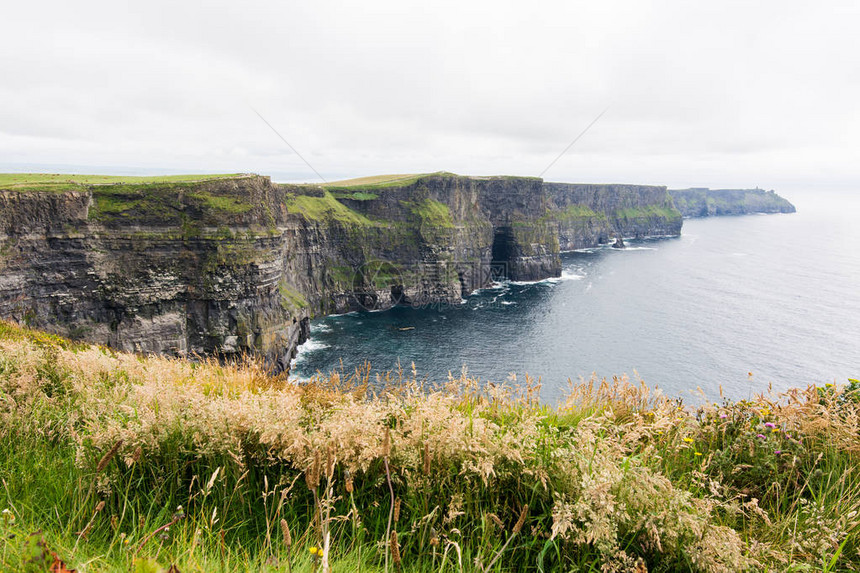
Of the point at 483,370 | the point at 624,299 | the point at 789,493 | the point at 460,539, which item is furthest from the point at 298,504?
the point at 624,299

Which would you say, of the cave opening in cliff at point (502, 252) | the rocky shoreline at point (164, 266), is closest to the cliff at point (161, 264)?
the rocky shoreline at point (164, 266)

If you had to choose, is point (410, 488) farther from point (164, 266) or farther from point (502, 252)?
point (502, 252)

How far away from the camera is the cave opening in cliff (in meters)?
117

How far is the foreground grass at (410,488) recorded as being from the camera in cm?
326

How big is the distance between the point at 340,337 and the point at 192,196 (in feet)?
98.6

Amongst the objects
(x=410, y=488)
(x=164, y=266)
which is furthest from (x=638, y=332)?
(x=410, y=488)

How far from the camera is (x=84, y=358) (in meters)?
6.93

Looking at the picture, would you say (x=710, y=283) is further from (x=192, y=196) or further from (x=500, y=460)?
(x=500, y=460)

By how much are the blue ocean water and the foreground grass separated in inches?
928

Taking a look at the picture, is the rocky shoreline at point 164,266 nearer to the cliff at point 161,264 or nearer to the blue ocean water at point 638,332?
the cliff at point 161,264

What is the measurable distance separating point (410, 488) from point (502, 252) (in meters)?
119

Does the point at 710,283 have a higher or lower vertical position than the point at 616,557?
lower

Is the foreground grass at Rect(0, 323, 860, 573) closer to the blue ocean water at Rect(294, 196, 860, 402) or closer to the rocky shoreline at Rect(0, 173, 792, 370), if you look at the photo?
the blue ocean water at Rect(294, 196, 860, 402)

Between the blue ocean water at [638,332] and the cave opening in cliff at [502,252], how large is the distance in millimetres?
10700
